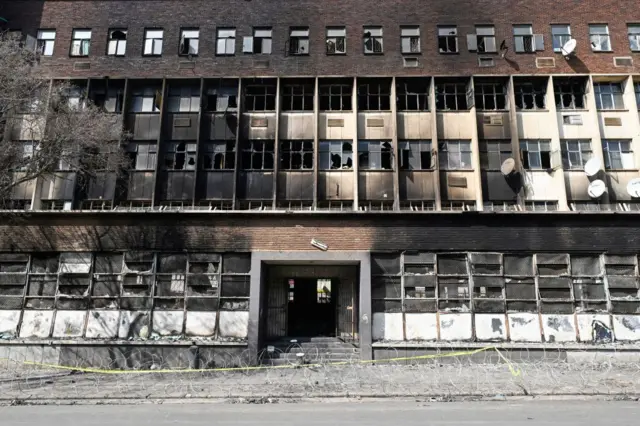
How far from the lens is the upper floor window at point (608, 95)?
19.8 m

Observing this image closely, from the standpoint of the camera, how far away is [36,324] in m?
17.4

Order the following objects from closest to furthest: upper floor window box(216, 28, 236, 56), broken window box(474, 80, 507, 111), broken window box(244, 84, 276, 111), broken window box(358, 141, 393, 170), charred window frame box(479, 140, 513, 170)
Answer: charred window frame box(479, 140, 513, 170)
broken window box(358, 141, 393, 170)
broken window box(474, 80, 507, 111)
broken window box(244, 84, 276, 111)
upper floor window box(216, 28, 236, 56)

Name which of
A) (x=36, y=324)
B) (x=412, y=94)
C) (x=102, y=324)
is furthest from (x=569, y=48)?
(x=36, y=324)

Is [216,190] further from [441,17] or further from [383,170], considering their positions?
[441,17]

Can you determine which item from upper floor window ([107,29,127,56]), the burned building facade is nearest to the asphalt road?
the burned building facade

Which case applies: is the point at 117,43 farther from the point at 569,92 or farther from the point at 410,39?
the point at 569,92

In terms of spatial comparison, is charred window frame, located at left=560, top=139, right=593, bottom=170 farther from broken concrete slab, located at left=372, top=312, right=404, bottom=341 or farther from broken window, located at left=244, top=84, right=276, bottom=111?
broken window, located at left=244, top=84, right=276, bottom=111

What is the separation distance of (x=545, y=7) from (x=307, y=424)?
21625 mm

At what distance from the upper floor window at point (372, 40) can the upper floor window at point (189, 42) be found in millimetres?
8077

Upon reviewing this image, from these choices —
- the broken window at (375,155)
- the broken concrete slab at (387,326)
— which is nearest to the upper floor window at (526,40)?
the broken window at (375,155)

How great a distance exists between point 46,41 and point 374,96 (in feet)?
53.2

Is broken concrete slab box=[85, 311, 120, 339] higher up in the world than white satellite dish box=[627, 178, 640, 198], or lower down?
lower down

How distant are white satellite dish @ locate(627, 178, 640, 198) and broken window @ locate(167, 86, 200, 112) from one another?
19.5 meters

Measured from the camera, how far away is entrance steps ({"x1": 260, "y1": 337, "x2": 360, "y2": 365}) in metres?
16.8
